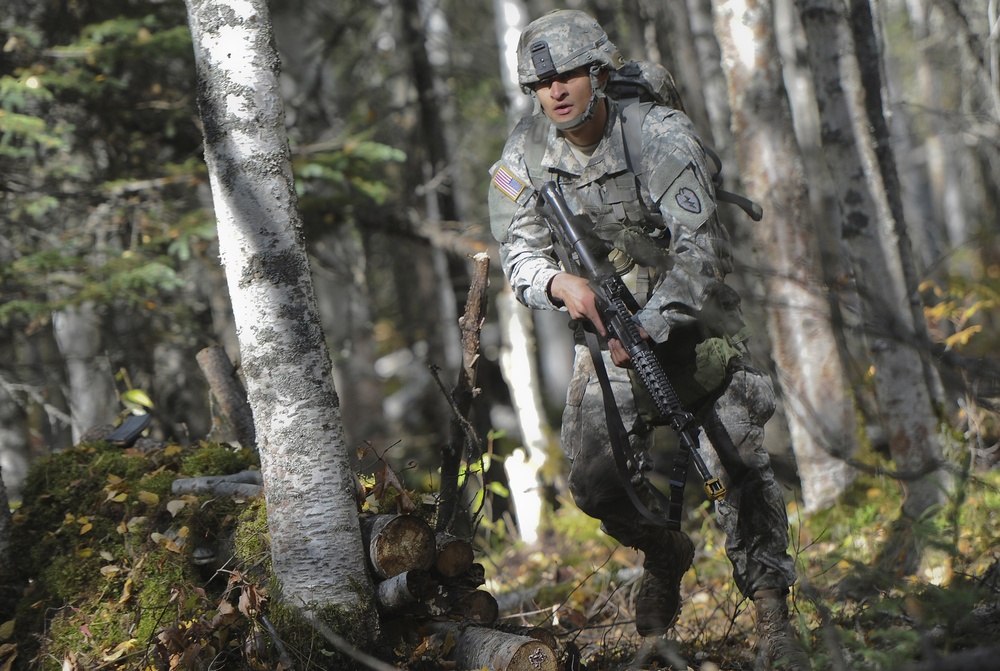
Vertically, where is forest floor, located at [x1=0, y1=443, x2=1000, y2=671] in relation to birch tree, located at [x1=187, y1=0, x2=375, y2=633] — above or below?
below

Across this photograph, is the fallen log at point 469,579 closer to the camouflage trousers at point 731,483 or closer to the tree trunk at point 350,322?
the camouflage trousers at point 731,483

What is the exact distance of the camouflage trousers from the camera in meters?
3.76

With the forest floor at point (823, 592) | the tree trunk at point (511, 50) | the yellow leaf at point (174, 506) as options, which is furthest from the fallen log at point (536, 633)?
the tree trunk at point (511, 50)

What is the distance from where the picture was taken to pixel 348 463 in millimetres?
3623

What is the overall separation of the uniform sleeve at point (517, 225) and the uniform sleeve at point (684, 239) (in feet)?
1.91

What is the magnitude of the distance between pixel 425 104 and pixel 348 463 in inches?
288

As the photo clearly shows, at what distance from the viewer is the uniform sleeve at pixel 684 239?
11.7 feet

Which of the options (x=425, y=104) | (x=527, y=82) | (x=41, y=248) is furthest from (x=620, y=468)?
(x=425, y=104)

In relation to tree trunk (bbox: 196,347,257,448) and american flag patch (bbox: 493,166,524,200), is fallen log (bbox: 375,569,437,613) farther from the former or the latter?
tree trunk (bbox: 196,347,257,448)

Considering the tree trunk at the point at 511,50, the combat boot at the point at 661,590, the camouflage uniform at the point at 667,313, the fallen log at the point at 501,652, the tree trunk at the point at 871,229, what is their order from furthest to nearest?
the tree trunk at the point at 511,50 < the tree trunk at the point at 871,229 < the combat boot at the point at 661,590 < the camouflage uniform at the point at 667,313 < the fallen log at the point at 501,652

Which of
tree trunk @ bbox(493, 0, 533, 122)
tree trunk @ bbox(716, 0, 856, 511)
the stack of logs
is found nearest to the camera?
the stack of logs

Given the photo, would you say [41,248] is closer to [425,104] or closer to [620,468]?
[425,104]

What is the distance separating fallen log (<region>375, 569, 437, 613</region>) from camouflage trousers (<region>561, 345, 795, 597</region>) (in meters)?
0.79

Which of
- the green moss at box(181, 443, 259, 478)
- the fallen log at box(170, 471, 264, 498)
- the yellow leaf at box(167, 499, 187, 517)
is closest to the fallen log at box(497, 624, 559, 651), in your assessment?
the fallen log at box(170, 471, 264, 498)
